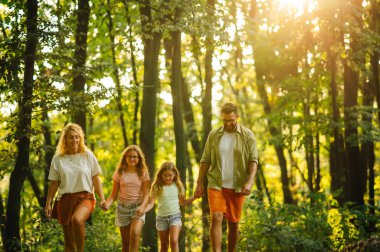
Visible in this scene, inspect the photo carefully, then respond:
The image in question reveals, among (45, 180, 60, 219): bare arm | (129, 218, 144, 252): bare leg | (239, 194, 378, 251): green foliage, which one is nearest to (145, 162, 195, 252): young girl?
(129, 218, 144, 252): bare leg

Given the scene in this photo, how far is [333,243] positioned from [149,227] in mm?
3810

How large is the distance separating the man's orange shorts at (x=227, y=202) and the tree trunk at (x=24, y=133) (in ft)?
9.62

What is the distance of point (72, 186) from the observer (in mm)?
8227

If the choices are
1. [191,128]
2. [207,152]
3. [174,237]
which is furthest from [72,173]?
[191,128]

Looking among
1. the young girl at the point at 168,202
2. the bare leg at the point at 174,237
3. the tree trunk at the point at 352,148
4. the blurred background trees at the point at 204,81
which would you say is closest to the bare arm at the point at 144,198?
the young girl at the point at 168,202

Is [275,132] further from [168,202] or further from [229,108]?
[229,108]

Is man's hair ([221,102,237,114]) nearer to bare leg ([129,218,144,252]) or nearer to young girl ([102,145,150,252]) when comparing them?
young girl ([102,145,150,252])

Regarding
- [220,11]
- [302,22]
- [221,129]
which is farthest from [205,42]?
[302,22]

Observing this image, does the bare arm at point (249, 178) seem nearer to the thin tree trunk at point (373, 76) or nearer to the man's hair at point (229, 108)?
the man's hair at point (229, 108)

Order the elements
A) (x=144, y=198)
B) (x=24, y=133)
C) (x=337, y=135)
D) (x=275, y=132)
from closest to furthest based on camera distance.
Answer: (x=144, y=198), (x=24, y=133), (x=337, y=135), (x=275, y=132)

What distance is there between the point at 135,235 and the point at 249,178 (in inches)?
72.7

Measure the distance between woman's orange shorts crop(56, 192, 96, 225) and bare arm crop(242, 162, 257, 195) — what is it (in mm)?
2181

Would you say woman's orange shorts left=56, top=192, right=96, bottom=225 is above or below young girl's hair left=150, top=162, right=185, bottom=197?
below

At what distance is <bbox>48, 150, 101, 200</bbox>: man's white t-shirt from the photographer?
823 cm
